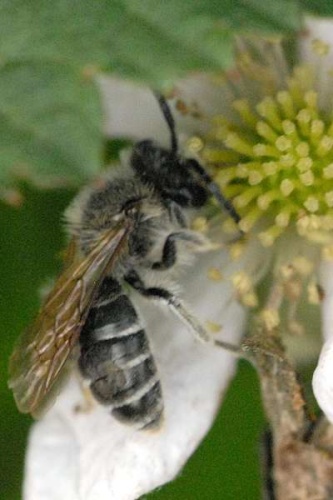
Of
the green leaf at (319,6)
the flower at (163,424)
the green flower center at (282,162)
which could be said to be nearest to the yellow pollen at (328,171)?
the green flower center at (282,162)

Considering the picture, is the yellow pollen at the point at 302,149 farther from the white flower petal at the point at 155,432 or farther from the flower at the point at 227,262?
the white flower petal at the point at 155,432

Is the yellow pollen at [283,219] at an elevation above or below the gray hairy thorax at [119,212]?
below

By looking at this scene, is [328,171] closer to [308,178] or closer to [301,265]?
[308,178]

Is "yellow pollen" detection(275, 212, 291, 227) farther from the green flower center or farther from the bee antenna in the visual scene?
the bee antenna

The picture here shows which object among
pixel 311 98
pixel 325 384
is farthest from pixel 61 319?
pixel 311 98

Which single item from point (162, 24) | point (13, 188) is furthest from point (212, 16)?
point (13, 188)

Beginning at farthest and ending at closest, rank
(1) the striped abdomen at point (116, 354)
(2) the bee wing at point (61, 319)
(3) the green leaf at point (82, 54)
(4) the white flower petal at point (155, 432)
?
(4) the white flower petal at point (155, 432) < (1) the striped abdomen at point (116, 354) < (2) the bee wing at point (61, 319) < (3) the green leaf at point (82, 54)
